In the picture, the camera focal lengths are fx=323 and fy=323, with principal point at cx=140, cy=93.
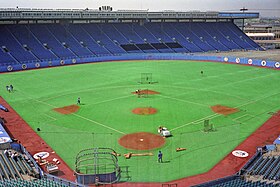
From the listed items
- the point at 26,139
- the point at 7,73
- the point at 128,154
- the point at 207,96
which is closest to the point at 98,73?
the point at 7,73

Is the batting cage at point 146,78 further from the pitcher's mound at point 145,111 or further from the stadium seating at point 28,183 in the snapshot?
the stadium seating at point 28,183

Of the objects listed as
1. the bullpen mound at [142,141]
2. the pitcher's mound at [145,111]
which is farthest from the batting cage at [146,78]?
the bullpen mound at [142,141]

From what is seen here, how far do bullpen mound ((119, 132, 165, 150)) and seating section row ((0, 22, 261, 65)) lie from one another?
57.5 metres

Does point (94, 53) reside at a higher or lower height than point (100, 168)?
higher

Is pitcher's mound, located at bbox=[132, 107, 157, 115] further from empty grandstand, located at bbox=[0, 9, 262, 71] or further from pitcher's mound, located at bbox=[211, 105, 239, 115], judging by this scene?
empty grandstand, located at bbox=[0, 9, 262, 71]

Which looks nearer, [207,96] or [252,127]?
[252,127]

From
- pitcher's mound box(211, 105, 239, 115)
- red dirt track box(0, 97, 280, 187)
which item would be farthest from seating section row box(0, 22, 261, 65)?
pitcher's mound box(211, 105, 239, 115)

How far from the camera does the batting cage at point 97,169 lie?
25.1 metres

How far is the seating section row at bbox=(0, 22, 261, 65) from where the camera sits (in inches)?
3531

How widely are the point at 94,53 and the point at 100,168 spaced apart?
237ft

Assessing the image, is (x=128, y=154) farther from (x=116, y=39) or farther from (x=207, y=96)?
(x=116, y=39)

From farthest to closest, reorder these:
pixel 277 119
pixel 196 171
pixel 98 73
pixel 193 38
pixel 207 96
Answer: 1. pixel 193 38
2. pixel 98 73
3. pixel 207 96
4. pixel 277 119
5. pixel 196 171

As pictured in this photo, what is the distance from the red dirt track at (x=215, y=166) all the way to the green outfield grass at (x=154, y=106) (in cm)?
74

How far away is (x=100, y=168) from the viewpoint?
28047 millimetres
